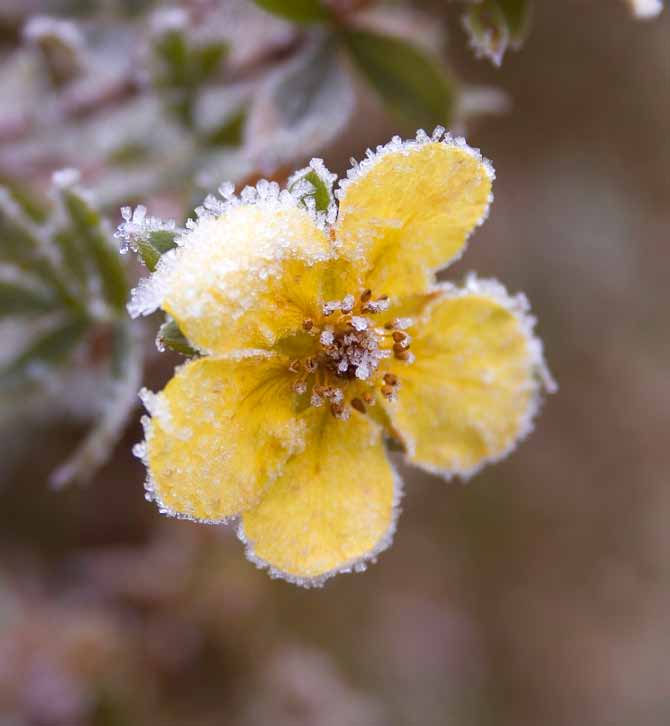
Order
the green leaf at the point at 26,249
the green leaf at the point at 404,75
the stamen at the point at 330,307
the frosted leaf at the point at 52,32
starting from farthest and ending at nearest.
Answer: the frosted leaf at the point at 52,32, the green leaf at the point at 404,75, the green leaf at the point at 26,249, the stamen at the point at 330,307

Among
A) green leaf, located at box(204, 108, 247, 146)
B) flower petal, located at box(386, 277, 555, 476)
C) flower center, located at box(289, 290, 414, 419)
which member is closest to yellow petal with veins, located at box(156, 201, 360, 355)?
flower center, located at box(289, 290, 414, 419)

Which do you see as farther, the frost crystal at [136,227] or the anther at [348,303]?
the anther at [348,303]

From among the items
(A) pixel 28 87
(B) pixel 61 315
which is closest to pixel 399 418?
(B) pixel 61 315

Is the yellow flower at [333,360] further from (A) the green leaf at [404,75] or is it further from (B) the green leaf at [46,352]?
(B) the green leaf at [46,352]

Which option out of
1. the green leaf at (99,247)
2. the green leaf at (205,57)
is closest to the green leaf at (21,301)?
the green leaf at (99,247)

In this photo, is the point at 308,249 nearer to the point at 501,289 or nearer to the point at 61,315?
the point at 501,289

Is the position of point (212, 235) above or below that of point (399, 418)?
above
